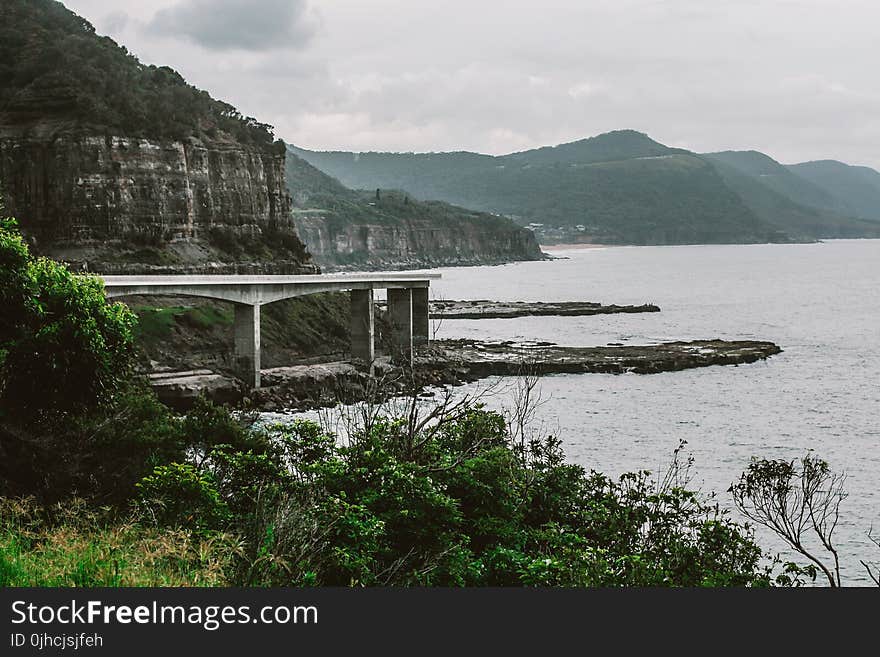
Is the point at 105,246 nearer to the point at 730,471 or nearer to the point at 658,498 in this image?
the point at 730,471

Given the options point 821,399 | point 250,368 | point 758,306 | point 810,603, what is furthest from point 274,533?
point 758,306

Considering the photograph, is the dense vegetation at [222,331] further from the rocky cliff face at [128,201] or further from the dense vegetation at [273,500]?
the dense vegetation at [273,500]

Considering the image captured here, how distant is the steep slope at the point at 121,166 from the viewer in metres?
70.1

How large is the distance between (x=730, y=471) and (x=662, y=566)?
20.2 m

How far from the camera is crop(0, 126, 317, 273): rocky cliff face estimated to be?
69750mm

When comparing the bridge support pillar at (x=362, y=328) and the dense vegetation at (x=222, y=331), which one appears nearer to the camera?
the dense vegetation at (x=222, y=331)

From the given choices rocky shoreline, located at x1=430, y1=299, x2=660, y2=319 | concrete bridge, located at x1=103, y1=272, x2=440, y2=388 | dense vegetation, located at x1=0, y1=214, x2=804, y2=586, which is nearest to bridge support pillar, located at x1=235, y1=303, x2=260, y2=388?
concrete bridge, located at x1=103, y1=272, x2=440, y2=388

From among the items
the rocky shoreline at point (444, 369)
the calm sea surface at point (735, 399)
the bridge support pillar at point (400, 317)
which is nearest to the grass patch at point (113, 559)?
the calm sea surface at point (735, 399)

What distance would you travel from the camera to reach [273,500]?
18.6 meters

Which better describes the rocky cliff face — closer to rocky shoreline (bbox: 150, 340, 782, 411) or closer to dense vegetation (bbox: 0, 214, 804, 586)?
rocky shoreline (bbox: 150, 340, 782, 411)

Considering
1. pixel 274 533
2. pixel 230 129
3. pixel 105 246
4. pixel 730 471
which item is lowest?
pixel 730 471

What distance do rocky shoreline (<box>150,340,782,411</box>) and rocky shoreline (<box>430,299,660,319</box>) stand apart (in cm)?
2801

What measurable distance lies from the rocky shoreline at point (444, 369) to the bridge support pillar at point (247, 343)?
3.13ft

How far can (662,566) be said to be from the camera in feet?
64.0
